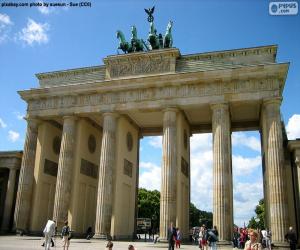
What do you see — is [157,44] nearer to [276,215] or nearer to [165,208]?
[165,208]

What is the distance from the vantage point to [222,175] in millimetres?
28781

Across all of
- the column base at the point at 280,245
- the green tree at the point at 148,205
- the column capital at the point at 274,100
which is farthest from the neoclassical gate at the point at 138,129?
the green tree at the point at 148,205

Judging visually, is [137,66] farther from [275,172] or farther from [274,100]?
[275,172]

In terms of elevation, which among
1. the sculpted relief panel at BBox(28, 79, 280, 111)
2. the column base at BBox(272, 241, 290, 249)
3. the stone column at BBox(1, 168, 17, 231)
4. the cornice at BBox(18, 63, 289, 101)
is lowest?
the column base at BBox(272, 241, 290, 249)

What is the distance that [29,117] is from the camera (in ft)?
120

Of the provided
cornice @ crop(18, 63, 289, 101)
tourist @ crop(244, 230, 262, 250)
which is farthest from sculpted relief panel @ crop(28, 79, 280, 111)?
tourist @ crop(244, 230, 262, 250)

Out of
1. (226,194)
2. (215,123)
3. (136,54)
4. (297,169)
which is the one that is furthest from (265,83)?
(136,54)

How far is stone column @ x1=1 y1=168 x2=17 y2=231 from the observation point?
118ft

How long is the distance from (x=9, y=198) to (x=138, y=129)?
15783 millimetres

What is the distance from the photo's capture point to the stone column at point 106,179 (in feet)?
102

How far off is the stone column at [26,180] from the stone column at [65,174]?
3552 mm

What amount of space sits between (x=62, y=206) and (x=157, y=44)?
1834cm

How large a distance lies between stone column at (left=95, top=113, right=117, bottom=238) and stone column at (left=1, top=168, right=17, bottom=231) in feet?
36.5

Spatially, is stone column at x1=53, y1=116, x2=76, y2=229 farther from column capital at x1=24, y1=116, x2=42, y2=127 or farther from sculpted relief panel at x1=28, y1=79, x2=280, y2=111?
column capital at x1=24, y1=116, x2=42, y2=127
